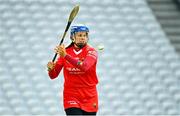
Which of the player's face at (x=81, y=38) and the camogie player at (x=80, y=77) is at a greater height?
the player's face at (x=81, y=38)

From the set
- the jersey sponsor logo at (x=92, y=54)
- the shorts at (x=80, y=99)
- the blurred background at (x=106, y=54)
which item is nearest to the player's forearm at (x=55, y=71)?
the shorts at (x=80, y=99)

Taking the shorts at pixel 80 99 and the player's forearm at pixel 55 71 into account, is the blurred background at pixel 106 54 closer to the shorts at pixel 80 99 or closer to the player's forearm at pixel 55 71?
the player's forearm at pixel 55 71

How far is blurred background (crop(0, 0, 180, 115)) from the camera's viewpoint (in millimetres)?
9883

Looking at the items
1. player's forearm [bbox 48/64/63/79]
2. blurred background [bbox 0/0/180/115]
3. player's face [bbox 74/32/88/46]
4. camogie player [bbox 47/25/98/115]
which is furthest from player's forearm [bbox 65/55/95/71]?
blurred background [bbox 0/0/180/115]

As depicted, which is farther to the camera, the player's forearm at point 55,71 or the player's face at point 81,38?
the player's forearm at point 55,71

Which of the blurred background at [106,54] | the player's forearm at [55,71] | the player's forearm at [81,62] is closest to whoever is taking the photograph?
the player's forearm at [81,62]

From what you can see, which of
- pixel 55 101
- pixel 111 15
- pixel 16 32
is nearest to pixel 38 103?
pixel 55 101

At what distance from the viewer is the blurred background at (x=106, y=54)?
32.4ft

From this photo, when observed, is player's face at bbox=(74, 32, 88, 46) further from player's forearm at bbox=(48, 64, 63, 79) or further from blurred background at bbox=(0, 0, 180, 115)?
blurred background at bbox=(0, 0, 180, 115)

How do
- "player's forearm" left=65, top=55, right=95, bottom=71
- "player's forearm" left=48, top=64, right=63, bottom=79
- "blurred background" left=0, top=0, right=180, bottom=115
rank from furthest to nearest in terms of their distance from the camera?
1. "blurred background" left=0, top=0, right=180, bottom=115
2. "player's forearm" left=48, top=64, right=63, bottom=79
3. "player's forearm" left=65, top=55, right=95, bottom=71

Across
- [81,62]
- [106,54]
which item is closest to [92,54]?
[81,62]

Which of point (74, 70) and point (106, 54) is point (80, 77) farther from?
point (106, 54)

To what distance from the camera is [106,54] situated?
10578mm

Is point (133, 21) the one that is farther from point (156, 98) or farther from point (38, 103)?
point (38, 103)
